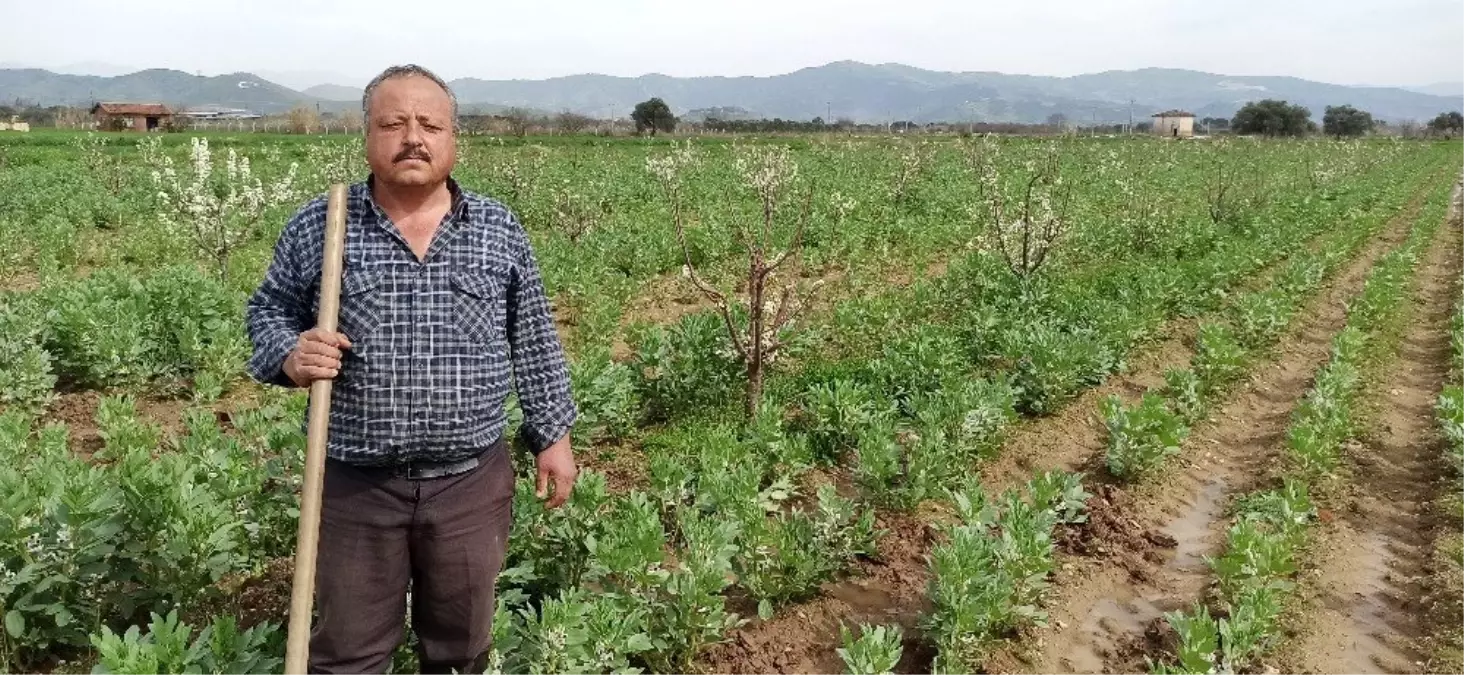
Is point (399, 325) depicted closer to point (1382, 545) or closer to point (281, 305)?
point (281, 305)

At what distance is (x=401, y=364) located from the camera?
273cm

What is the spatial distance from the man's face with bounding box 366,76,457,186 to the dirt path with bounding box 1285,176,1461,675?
15.5 feet

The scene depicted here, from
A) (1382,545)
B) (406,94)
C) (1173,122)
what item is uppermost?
(1173,122)

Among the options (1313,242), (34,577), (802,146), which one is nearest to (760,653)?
(34,577)

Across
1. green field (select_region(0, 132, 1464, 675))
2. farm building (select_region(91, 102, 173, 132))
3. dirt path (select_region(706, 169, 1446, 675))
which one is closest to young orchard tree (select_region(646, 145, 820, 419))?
green field (select_region(0, 132, 1464, 675))

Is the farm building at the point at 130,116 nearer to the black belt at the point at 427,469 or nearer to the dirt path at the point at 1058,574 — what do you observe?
the dirt path at the point at 1058,574

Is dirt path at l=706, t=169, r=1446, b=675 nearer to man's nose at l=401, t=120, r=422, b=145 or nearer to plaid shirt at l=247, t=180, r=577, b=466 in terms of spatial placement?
plaid shirt at l=247, t=180, r=577, b=466

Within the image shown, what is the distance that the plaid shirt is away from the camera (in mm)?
2721

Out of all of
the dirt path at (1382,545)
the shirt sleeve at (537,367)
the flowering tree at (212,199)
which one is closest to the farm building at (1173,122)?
the dirt path at (1382,545)

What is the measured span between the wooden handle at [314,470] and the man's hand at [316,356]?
30 mm

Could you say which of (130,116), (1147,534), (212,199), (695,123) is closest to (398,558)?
(1147,534)

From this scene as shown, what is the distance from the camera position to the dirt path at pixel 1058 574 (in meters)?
4.59

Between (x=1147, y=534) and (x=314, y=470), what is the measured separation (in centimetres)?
537

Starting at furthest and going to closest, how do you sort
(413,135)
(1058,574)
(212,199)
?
(212,199) < (1058,574) < (413,135)
